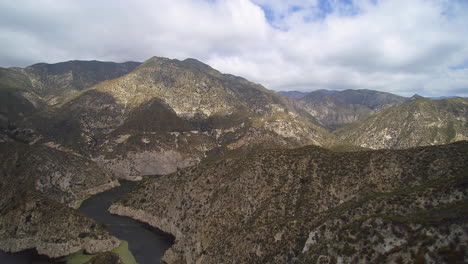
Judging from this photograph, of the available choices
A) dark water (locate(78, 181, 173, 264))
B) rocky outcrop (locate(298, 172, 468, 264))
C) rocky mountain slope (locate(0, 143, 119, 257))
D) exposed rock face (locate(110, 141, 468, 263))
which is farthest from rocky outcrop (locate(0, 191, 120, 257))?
rocky outcrop (locate(298, 172, 468, 264))

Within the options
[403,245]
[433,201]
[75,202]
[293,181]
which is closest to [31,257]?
[75,202]

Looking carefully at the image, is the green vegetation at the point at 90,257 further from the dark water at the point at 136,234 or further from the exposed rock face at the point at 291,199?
the exposed rock face at the point at 291,199

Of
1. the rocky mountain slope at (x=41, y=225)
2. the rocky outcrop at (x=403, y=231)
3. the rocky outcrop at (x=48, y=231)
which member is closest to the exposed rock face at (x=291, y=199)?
the rocky outcrop at (x=403, y=231)

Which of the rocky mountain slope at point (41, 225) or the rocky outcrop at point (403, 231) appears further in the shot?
the rocky mountain slope at point (41, 225)

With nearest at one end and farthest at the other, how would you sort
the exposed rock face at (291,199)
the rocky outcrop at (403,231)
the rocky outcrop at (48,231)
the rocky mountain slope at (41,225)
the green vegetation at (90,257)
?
the rocky outcrop at (403,231) < the exposed rock face at (291,199) < the green vegetation at (90,257) < the rocky outcrop at (48,231) < the rocky mountain slope at (41,225)

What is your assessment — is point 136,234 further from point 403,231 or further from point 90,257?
point 403,231

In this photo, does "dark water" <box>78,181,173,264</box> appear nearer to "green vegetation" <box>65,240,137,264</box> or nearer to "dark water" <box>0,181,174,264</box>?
"dark water" <box>0,181,174,264</box>

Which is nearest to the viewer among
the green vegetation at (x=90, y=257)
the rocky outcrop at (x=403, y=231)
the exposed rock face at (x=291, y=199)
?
the rocky outcrop at (x=403, y=231)

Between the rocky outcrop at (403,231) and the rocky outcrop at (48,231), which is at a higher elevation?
the rocky outcrop at (403,231)
